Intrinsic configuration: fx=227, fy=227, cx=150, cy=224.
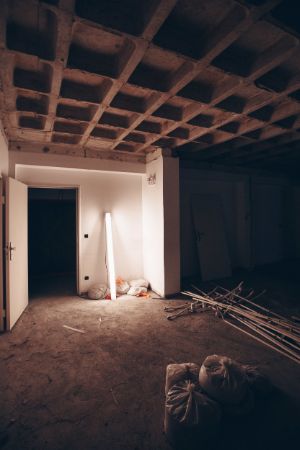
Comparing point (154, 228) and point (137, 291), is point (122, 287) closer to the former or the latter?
point (137, 291)

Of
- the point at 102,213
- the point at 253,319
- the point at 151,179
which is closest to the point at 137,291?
the point at 102,213

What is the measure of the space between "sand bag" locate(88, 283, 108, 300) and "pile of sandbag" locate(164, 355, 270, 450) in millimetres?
2574

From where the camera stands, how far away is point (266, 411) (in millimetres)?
1689

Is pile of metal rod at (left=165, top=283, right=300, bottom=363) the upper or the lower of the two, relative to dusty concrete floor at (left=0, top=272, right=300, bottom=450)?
upper

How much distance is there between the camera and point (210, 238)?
205 inches

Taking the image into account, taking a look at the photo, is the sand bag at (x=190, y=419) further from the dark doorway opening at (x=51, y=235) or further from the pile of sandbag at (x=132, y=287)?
the dark doorway opening at (x=51, y=235)

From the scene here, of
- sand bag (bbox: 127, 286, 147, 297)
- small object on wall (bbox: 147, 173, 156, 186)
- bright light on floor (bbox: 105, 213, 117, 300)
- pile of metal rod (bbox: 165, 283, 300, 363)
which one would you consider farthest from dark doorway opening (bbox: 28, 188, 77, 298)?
pile of metal rod (bbox: 165, 283, 300, 363)

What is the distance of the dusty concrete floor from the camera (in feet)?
4.95

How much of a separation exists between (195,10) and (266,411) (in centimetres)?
289

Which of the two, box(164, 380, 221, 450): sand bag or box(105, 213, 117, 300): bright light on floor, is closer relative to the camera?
box(164, 380, 221, 450): sand bag

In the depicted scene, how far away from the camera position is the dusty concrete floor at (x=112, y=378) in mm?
1510

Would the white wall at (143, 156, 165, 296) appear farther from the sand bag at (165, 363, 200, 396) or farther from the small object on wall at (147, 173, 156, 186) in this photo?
the sand bag at (165, 363, 200, 396)

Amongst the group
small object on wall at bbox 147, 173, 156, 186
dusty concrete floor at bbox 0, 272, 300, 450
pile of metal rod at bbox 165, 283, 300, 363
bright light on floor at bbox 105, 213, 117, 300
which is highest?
small object on wall at bbox 147, 173, 156, 186

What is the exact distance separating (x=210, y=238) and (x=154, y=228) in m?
1.57
